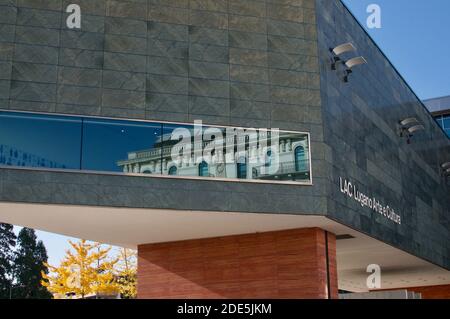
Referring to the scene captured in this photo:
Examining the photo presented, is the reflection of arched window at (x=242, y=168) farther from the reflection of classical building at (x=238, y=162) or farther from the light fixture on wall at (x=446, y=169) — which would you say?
the light fixture on wall at (x=446, y=169)

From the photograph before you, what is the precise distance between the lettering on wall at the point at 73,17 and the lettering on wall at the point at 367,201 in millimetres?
9290

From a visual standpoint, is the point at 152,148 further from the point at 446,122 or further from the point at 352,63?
the point at 446,122

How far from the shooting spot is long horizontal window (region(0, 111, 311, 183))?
56.6ft

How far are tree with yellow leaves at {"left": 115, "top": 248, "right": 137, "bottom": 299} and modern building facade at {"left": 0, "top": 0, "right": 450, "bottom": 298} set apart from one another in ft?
79.8

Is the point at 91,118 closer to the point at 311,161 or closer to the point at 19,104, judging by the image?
the point at 19,104

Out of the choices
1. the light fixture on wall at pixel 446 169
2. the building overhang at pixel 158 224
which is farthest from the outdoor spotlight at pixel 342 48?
the light fixture on wall at pixel 446 169

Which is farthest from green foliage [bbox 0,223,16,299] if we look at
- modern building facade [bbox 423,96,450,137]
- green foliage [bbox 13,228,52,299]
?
modern building facade [bbox 423,96,450,137]

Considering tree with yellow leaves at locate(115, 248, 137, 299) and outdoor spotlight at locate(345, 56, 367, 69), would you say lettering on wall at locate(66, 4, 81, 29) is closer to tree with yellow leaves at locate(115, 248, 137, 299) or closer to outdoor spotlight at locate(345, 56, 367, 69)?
outdoor spotlight at locate(345, 56, 367, 69)

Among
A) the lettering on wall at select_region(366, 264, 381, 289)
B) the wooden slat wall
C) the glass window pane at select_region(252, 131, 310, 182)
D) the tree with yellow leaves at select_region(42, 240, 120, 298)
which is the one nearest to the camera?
the glass window pane at select_region(252, 131, 310, 182)

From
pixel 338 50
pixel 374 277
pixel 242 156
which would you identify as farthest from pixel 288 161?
pixel 374 277

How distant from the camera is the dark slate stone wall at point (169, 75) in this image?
58.0 ft

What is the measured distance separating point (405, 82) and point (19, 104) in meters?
18.8

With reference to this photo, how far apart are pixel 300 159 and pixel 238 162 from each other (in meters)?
1.94
